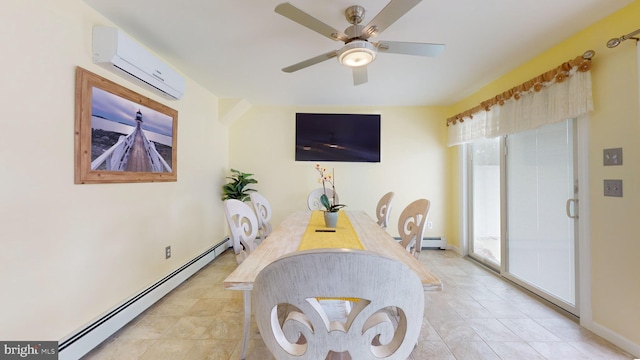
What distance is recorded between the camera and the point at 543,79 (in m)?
2.13

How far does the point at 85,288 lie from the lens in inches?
63.7

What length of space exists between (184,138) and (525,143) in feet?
12.4

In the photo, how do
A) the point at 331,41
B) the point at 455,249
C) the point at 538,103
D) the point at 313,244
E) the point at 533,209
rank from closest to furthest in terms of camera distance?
the point at 313,244, the point at 331,41, the point at 538,103, the point at 533,209, the point at 455,249

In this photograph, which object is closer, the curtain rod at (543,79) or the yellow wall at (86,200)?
the yellow wall at (86,200)

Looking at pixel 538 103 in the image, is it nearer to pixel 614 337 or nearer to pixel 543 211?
pixel 543 211

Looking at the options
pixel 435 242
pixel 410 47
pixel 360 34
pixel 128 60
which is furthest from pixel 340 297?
pixel 435 242

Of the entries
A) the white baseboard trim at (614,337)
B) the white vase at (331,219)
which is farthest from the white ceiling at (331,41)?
the white baseboard trim at (614,337)

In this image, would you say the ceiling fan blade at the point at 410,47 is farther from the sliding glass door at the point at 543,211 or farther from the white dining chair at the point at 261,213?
the white dining chair at the point at 261,213

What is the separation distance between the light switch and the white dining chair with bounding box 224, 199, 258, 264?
2639mm

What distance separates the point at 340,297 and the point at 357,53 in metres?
1.54

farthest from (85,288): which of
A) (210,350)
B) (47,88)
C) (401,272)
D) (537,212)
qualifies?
(537,212)

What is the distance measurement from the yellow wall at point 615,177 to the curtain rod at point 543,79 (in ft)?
0.25

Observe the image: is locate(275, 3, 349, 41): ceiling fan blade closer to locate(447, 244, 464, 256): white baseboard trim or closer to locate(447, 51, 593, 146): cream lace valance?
locate(447, 51, 593, 146): cream lace valance

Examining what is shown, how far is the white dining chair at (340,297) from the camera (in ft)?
1.97
